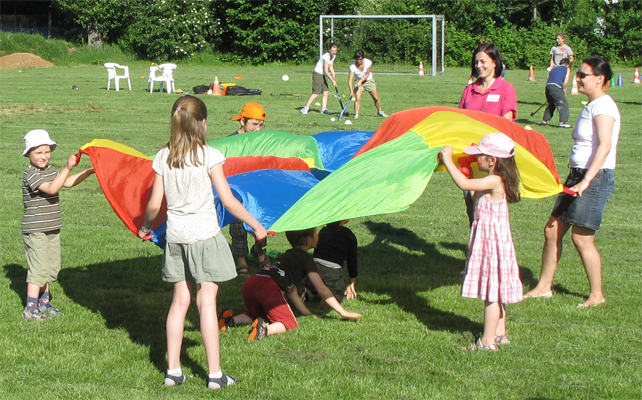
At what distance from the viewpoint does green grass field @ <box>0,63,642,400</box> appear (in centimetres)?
441

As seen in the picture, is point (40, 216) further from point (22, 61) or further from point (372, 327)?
point (22, 61)

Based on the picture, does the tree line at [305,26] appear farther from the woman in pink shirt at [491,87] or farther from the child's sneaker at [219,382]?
the child's sneaker at [219,382]

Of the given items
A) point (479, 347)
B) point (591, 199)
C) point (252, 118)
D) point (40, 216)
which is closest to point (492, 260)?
point (479, 347)

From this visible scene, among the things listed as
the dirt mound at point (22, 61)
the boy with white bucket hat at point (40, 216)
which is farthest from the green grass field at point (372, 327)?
the dirt mound at point (22, 61)

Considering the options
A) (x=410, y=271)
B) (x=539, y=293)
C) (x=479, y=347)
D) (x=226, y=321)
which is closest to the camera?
(x=479, y=347)

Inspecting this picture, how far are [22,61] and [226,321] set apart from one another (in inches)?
1337

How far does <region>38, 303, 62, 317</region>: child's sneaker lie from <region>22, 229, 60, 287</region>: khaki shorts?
0.23m

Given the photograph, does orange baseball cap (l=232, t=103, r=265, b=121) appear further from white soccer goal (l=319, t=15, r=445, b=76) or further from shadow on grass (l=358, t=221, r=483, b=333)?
white soccer goal (l=319, t=15, r=445, b=76)

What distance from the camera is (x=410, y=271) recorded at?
276 inches

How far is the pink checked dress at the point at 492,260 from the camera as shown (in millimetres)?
4805

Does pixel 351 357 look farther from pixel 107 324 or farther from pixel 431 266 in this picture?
pixel 431 266

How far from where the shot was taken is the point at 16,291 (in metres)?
6.22

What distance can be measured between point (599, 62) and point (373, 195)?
2251 millimetres

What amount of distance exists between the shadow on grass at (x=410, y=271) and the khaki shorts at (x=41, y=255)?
2603 millimetres
